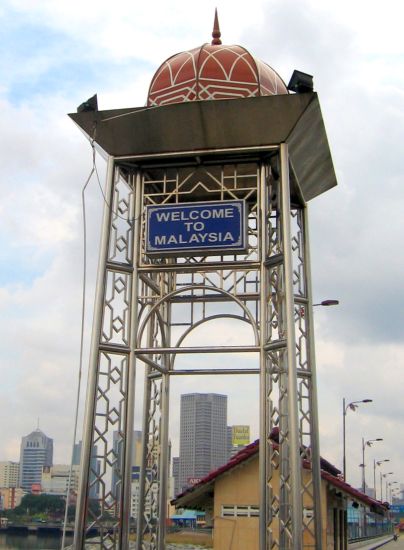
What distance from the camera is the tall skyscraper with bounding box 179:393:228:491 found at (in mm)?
183250

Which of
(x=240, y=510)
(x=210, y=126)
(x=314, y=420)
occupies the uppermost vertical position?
(x=210, y=126)

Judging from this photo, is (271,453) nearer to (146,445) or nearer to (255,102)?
(146,445)

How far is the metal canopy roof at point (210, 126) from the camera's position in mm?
17078

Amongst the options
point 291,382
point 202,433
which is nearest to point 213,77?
point 291,382

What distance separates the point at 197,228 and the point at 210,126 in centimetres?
229

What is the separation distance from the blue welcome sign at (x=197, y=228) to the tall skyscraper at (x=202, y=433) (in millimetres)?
166067

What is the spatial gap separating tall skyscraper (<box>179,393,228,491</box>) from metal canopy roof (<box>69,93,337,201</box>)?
16613cm

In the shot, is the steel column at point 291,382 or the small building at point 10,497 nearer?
the steel column at point 291,382

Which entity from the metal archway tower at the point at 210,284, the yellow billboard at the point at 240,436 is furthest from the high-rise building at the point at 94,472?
the yellow billboard at the point at 240,436

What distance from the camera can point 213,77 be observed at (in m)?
18.2

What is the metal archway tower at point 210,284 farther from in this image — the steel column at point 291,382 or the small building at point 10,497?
the small building at point 10,497

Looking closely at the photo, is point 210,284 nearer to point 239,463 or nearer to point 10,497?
point 239,463

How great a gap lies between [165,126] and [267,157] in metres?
2.45

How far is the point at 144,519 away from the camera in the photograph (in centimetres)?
1942
